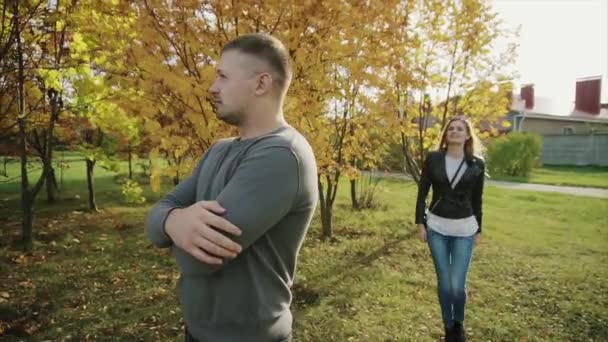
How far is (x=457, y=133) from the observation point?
3.91 m

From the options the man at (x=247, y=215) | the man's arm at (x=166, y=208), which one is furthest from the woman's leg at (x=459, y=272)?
the man's arm at (x=166, y=208)

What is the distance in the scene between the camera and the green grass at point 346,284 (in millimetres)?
4227

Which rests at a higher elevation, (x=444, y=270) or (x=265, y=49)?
(x=265, y=49)

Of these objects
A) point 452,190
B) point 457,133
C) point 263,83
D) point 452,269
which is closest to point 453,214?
point 452,190

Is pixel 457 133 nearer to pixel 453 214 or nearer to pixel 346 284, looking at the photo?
pixel 453 214

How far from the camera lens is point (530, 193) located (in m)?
15.0

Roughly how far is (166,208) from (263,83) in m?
0.55

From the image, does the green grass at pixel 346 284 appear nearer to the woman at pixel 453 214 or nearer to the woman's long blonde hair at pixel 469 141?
the woman at pixel 453 214

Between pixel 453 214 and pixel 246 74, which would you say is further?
pixel 453 214

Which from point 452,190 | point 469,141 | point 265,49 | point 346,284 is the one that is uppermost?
point 265,49

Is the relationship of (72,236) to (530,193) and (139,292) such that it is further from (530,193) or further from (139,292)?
(530,193)

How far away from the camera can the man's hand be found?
1126 mm

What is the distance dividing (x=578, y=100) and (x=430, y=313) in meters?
43.5

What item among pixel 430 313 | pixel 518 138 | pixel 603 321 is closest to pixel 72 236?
pixel 430 313
